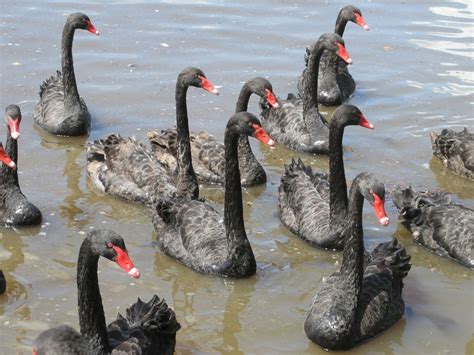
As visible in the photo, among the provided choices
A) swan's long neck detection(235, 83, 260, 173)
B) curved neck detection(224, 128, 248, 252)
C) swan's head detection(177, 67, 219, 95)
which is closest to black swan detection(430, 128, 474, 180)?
swan's long neck detection(235, 83, 260, 173)

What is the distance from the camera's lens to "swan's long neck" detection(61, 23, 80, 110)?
10.8 m

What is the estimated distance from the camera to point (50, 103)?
10977 mm

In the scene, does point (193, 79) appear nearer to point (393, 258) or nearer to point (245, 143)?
point (245, 143)

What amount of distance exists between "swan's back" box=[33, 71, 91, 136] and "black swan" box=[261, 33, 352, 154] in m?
1.88

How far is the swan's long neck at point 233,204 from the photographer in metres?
8.19

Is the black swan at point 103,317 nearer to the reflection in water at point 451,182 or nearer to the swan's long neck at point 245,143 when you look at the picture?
the swan's long neck at point 245,143

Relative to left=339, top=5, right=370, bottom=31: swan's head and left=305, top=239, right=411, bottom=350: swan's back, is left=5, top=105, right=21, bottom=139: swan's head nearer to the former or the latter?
left=305, top=239, right=411, bottom=350: swan's back

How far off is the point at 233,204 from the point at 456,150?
9.89 ft

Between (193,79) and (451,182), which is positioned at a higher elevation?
(193,79)

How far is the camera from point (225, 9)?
565 inches

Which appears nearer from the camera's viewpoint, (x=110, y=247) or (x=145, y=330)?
(x=110, y=247)

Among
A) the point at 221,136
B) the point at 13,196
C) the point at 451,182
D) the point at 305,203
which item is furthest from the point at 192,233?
the point at 451,182

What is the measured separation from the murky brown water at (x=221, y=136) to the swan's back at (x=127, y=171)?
15cm

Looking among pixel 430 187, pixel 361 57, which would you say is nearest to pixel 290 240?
pixel 430 187
